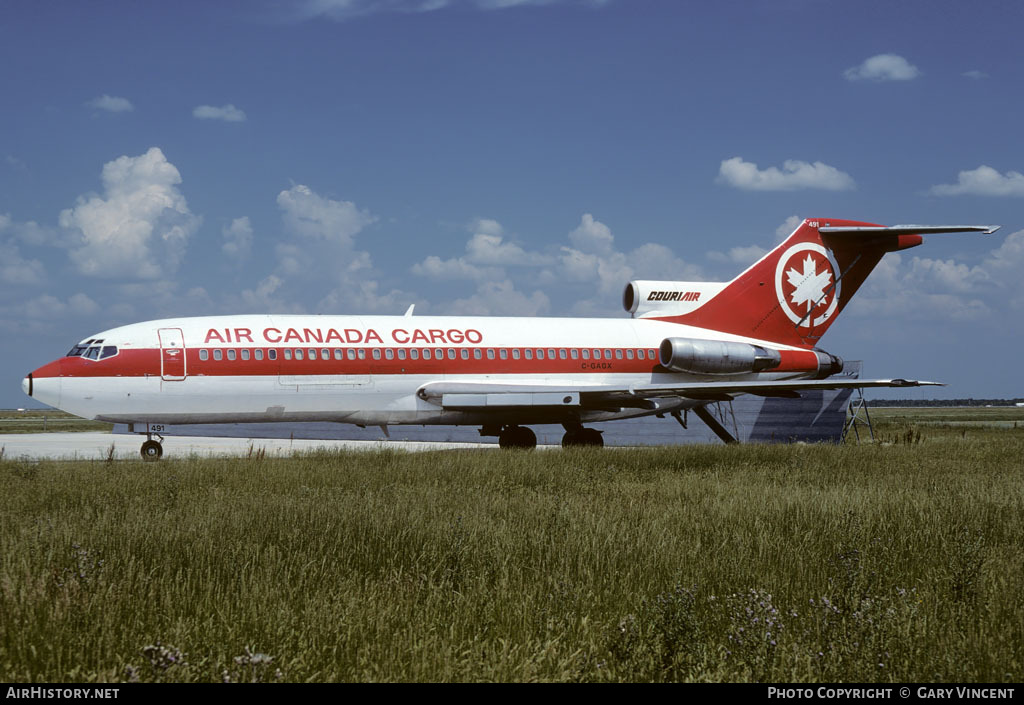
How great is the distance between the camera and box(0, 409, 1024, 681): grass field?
482cm

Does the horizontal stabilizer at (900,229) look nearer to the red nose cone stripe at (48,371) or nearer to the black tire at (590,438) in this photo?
the black tire at (590,438)

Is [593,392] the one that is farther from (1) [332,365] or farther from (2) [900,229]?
(2) [900,229]

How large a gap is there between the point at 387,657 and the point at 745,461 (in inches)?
562

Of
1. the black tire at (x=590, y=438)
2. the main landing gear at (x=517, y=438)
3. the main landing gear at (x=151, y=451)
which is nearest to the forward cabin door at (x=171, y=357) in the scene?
the main landing gear at (x=151, y=451)

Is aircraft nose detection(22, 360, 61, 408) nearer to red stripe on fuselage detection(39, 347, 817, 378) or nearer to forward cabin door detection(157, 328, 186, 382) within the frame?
red stripe on fuselage detection(39, 347, 817, 378)

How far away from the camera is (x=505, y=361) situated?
2392 centimetres

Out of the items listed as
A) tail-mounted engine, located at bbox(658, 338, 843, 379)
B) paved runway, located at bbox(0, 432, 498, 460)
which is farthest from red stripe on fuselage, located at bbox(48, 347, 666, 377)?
paved runway, located at bbox(0, 432, 498, 460)

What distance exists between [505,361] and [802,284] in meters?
10.3

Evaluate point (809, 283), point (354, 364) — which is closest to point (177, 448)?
point (354, 364)

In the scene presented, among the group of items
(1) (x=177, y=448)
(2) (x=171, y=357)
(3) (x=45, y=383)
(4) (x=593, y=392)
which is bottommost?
(1) (x=177, y=448)

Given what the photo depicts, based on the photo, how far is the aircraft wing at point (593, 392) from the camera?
22.7 metres

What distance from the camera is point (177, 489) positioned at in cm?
1223
